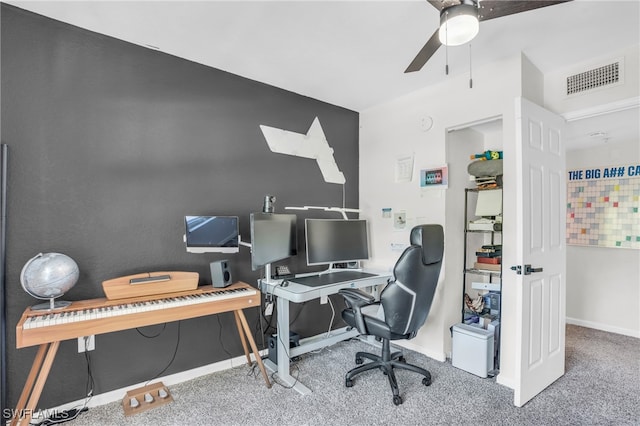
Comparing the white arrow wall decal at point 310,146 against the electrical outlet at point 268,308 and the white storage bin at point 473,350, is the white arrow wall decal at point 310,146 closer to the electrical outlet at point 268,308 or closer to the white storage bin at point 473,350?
the electrical outlet at point 268,308

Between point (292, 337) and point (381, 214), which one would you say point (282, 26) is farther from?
point (292, 337)

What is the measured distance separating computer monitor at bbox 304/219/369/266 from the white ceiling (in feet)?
4.57

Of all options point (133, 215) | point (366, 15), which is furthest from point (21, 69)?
point (366, 15)

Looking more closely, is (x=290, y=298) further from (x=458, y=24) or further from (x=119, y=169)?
(x=458, y=24)

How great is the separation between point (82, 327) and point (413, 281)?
6.63 ft

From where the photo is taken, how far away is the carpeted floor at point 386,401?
203cm

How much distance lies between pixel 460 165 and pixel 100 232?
3068mm

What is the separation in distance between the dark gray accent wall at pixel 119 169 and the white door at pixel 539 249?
206cm

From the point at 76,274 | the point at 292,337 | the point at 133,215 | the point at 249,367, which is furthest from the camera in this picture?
the point at 292,337

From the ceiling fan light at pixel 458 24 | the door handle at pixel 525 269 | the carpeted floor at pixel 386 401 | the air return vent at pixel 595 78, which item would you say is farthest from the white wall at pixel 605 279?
the ceiling fan light at pixel 458 24

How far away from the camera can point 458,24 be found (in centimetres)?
153

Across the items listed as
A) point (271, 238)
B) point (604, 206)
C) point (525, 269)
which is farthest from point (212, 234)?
point (604, 206)

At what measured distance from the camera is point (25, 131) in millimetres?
2000

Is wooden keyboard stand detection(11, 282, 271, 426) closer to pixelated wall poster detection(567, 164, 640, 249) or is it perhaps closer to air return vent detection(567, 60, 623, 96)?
air return vent detection(567, 60, 623, 96)
